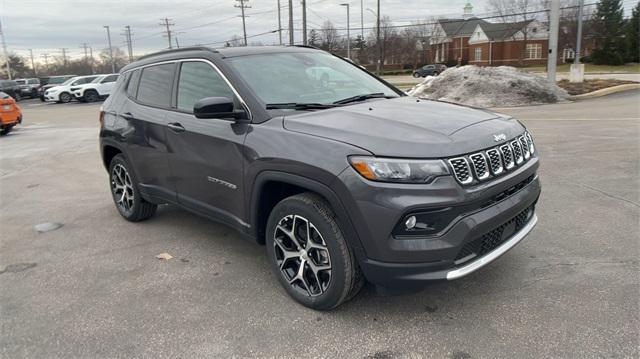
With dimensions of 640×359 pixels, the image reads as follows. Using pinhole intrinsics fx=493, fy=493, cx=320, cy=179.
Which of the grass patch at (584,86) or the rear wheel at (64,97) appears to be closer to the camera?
the grass patch at (584,86)

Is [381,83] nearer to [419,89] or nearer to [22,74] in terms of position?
[419,89]

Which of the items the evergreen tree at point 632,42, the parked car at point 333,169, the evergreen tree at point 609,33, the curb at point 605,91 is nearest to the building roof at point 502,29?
the evergreen tree at point 609,33

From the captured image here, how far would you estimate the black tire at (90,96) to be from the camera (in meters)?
32.8

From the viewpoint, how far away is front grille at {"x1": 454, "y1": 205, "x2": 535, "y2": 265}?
2.99 metres

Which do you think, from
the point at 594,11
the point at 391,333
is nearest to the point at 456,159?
the point at 391,333

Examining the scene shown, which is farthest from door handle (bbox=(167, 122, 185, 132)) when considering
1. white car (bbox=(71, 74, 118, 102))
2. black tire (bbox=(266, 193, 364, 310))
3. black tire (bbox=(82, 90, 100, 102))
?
black tire (bbox=(82, 90, 100, 102))

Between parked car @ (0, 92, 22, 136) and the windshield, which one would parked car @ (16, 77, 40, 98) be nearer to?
parked car @ (0, 92, 22, 136)

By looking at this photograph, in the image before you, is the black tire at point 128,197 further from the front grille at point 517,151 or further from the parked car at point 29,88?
the parked car at point 29,88

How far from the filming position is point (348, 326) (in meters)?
3.25

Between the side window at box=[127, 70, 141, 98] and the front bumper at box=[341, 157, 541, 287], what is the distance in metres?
3.25

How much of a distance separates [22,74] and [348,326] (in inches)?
4215

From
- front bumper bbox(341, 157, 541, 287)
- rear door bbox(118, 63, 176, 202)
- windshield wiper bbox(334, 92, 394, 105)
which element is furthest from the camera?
rear door bbox(118, 63, 176, 202)

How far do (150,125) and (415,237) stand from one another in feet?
9.89

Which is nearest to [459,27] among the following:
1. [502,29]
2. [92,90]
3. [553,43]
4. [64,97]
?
[502,29]
